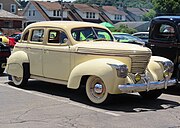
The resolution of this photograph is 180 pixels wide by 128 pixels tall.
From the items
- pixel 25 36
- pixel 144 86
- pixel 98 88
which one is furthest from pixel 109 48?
pixel 25 36

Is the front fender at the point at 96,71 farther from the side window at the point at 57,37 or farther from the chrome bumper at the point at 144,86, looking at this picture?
the side window at the point at 57,37

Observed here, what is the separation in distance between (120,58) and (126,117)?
149 cm

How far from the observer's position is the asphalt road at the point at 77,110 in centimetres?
701

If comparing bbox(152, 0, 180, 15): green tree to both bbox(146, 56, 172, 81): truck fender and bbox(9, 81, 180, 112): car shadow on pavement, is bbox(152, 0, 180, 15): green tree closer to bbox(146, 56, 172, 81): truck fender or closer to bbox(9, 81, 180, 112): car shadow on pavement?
bbox(9, 81, 180, 112): car shadow on pavement

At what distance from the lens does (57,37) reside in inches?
388

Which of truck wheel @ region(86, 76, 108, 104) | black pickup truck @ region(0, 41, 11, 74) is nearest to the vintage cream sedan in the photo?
truck wheel @ region(86, 76, 108, 104)

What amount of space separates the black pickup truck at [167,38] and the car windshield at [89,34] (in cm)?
156

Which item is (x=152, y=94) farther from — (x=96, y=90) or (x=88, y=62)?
(x=88, y=62)

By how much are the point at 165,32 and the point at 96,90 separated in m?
3.48

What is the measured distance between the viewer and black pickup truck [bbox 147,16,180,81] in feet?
34.0

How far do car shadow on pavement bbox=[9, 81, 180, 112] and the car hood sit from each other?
3.40ft

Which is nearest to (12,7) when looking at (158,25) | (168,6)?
(168,6)

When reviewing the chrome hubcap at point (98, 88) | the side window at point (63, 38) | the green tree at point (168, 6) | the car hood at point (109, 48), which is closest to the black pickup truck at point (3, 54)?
the side window at point (63, 38)

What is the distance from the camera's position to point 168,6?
55344 mm
